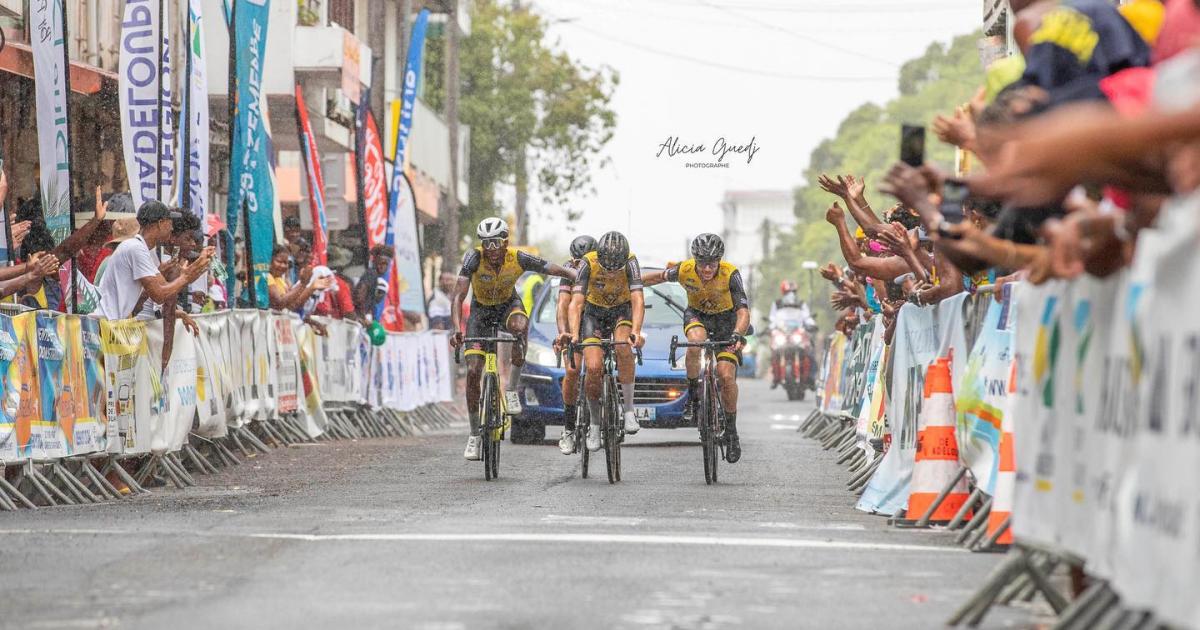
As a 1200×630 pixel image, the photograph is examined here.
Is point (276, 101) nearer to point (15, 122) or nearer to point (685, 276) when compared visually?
point (15, 122)

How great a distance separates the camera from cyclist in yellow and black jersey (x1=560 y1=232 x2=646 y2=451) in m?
15.9

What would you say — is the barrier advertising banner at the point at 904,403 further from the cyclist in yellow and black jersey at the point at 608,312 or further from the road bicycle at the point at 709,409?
the cyclist in yellow and black jersey at the point at 608,312

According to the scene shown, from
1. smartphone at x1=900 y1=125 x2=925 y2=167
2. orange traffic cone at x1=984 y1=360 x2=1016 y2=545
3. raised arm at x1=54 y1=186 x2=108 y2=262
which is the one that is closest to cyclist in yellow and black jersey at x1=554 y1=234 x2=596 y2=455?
raised arm at x1=54 y1=186 x2=108 y2=262

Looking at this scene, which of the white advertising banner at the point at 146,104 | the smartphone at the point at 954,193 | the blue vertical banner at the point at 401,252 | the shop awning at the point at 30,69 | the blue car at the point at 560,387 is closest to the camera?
the smartphone at the point at 954,193

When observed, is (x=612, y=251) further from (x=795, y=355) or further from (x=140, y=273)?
(x=795, y=355)

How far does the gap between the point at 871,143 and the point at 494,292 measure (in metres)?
101

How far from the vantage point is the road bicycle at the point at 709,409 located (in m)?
15.4

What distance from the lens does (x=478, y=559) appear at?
9375mm

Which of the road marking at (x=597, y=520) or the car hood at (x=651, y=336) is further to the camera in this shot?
the car hood at (x=651, y=336)

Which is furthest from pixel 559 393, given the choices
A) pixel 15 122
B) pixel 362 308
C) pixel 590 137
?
pixel 590 137

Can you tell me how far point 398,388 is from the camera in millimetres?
26828

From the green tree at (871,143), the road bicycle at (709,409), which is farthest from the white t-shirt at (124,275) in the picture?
the green tree at (871,143)

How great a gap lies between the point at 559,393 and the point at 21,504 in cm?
908

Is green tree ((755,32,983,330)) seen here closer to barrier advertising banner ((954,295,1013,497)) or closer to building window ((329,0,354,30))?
building window ((329,0,354,30))
